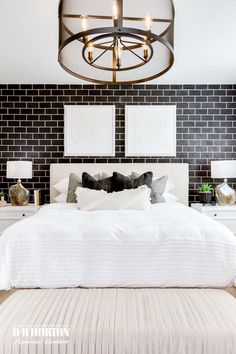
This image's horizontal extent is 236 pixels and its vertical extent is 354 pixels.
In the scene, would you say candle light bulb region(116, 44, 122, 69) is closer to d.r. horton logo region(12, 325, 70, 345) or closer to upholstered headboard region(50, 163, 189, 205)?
d.r. horton logo region(12, 325, 70, 345)

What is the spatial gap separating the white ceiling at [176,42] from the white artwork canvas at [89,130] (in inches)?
18.2

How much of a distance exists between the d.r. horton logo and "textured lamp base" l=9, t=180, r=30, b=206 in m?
2.75

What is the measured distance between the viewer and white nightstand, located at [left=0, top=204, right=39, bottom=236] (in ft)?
12.5

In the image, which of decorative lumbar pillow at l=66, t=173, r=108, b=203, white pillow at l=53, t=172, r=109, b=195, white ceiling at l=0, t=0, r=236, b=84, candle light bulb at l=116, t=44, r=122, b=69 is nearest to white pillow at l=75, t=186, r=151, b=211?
decorative lumbar pillow at l=66, t=173, r=108, b=203

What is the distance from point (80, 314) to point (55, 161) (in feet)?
10.1

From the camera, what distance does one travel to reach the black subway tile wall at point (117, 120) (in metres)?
4.29

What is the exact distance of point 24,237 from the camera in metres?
1.97

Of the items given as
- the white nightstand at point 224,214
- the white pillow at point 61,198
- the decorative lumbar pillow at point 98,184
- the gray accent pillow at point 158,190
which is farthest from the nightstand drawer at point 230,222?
the white pillow at point 61,198

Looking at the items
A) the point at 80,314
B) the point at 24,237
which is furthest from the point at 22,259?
the point at 80,314

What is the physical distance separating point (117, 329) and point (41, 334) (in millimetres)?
338

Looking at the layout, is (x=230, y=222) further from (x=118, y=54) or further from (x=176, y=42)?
(x=118, y=54)

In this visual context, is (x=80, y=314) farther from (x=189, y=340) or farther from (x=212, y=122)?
(x=212, y=122)

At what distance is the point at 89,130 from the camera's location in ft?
14.0

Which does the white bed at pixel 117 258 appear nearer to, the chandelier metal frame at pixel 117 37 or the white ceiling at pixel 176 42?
the chandelier metal frame at pixel 117 37
